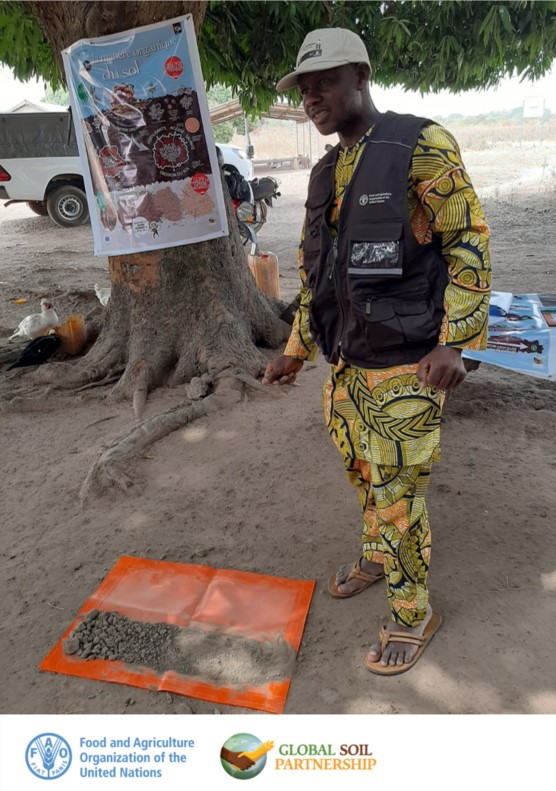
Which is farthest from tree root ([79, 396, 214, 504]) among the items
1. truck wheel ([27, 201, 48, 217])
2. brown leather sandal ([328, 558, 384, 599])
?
truck wheel ([27, 201, 48, 217])

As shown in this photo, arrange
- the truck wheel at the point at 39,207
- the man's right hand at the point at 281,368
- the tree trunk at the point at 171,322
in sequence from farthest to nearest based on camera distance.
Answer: the truck wheel at the point at 39,207, the tree trunk at the point at 171,322, the man's right hand at the point at 281,368

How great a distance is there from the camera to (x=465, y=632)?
2156 mm

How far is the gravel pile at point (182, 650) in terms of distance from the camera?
2088 millimetres

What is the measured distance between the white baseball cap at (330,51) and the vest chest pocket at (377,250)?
0.46 metres

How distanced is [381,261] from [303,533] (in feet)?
5.10

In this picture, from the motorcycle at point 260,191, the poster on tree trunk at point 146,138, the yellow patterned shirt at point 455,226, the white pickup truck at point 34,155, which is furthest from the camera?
the white pickup truck at point 34,155

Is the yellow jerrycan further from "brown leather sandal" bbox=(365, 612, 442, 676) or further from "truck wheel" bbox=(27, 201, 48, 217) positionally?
"truck wheel" bbox=(27, 201, 48, 217)

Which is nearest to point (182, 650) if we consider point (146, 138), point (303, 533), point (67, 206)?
point (303, 533)

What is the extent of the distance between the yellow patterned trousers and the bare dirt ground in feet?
0.92

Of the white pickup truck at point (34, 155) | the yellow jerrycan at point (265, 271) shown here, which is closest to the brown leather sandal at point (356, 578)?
the yellow jerrycan at point (265, 271)

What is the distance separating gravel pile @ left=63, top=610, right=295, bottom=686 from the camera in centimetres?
209

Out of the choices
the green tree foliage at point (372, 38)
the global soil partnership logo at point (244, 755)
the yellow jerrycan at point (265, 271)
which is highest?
the green tree foliage at point (372, 38)

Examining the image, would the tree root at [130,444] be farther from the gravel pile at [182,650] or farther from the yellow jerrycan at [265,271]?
the yellow jerrycan at [265,271]

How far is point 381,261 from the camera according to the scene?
1.69m
